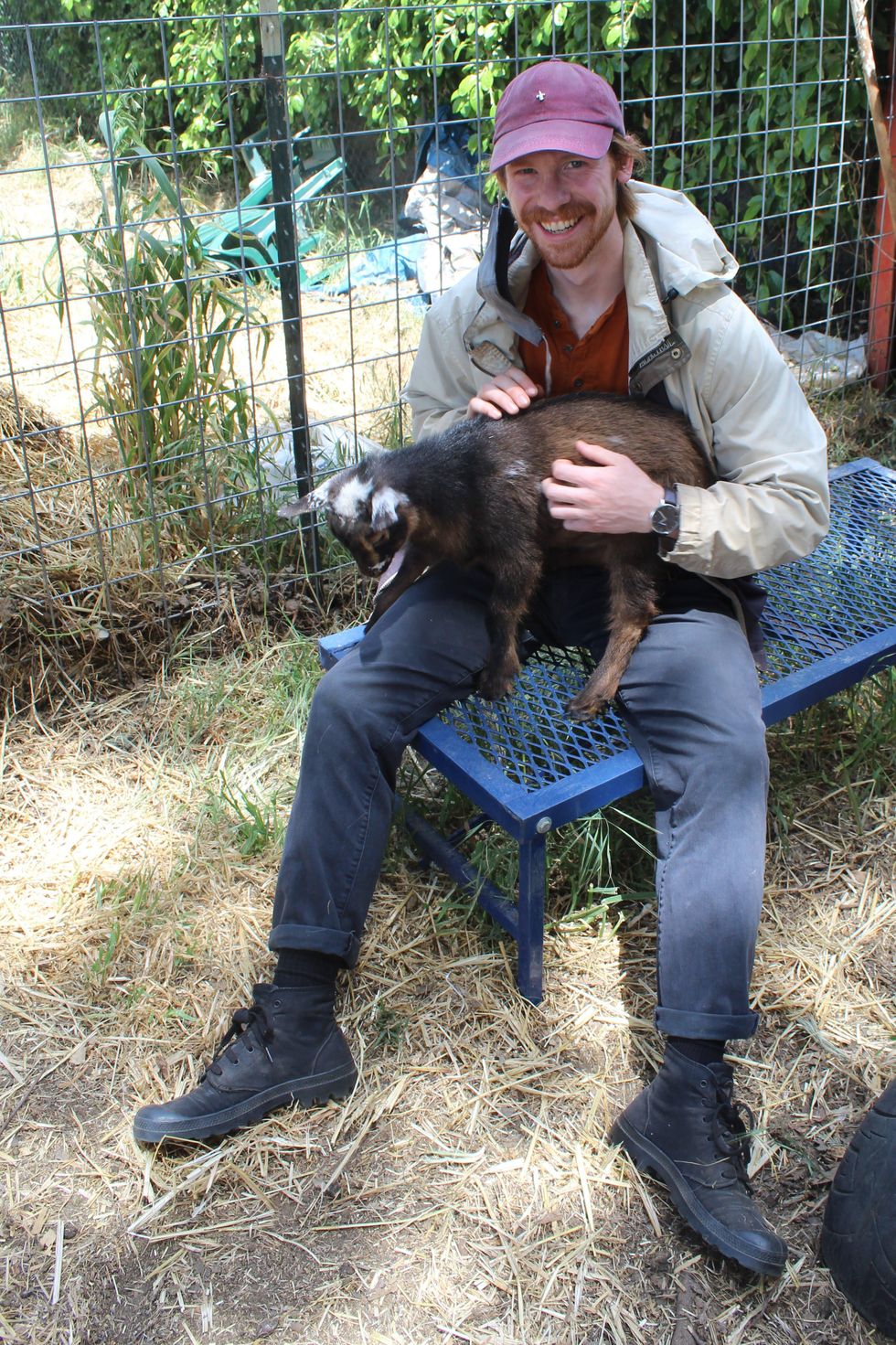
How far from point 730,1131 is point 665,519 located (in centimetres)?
125

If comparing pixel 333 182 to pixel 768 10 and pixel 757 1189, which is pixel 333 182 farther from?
pixel 757 1189

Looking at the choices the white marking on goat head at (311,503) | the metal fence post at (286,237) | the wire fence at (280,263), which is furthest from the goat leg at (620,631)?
the wire fence at (280,263)

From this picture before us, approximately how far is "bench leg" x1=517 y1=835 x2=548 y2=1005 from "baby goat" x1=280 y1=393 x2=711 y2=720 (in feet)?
1.32

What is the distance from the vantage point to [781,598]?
339 centimetres

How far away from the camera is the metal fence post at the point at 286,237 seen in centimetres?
362

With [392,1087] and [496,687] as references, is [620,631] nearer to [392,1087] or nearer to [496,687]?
[496,687]

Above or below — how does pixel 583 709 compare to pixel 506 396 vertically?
below

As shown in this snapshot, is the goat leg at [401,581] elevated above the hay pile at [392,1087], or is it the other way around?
the goat leg at [401,581]

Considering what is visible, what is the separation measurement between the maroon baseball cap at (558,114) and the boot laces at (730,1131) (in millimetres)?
1932

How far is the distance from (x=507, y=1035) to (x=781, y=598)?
1.50m

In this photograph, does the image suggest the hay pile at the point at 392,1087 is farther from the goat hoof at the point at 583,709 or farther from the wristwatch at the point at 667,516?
the wristwatch at the point at 667,516

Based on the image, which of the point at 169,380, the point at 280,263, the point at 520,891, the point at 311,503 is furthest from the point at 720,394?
the point at 169,380

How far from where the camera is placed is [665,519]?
2.59 metres

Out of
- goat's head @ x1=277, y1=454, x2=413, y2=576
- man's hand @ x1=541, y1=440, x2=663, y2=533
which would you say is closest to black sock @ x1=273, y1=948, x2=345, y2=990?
goat's head @ x1=277, y1=454, x2=413, y2=576
